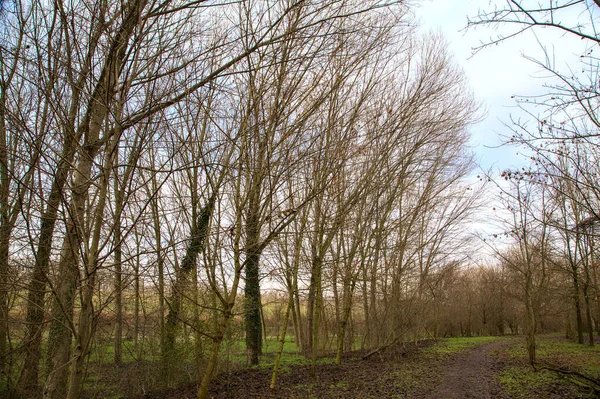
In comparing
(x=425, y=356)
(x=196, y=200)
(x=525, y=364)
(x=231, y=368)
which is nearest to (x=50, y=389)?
(x=196, y=200)

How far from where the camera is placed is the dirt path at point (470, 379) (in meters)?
6.65

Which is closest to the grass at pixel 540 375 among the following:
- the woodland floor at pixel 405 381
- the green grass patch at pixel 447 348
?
the woodland floor at pixel 405 381

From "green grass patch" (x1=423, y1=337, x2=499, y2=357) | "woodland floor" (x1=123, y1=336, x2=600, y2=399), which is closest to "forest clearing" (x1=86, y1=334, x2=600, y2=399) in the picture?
"woodland floor" (x1=123, y1=336, x2=600, y2=399)

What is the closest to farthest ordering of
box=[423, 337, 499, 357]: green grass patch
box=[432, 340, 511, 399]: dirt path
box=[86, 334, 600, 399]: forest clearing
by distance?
box=[86, 334, 600, 399]: forest clearing < box=[432, 340, 511, 399]: dirt path < box=[423, 337, 499, 357]: green grass patch

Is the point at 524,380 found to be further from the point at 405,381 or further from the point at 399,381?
the point at 399,381

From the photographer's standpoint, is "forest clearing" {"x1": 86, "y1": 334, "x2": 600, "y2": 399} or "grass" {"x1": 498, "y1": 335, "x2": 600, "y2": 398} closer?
"forest clearing" {"x1": 86, "y1": 334, "x2": 600, "y2": 399}

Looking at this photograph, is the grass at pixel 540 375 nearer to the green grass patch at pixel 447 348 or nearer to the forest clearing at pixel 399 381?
the forest clearing at pixel 399 381

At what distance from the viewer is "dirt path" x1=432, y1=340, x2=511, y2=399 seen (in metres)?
6.65

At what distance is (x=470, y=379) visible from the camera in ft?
26.7

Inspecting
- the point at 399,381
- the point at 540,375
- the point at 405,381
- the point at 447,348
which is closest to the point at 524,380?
the point at 540,375

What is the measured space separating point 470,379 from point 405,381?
157cm

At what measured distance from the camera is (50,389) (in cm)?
277

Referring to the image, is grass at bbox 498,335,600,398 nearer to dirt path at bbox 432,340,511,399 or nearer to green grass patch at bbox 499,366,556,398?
green grass patch at bbox 499,366,556,398

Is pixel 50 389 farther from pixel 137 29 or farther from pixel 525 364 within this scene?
pixel 525 364
